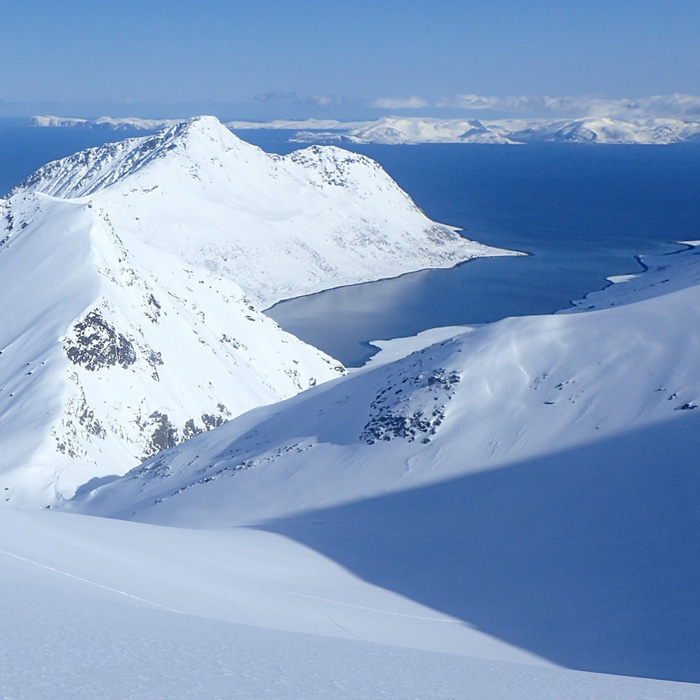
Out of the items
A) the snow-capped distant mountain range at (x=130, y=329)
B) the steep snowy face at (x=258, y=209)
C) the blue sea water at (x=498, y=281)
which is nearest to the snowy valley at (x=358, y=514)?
the snow-capped distant mountain range at (x=130, y=329)

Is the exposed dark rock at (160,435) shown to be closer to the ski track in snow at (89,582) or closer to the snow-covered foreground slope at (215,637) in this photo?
the snow-covered foreground slope at (215,637)

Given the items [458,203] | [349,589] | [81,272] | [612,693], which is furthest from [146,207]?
[612,693]

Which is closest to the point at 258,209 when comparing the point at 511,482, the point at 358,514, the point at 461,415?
the point at 461,415

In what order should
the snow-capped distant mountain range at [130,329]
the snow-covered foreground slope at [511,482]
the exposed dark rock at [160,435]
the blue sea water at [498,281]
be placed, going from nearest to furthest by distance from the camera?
the snow-covered foreground slope at [511,482], the snow-capped distant mountain range at [130,329], the exposed dark rock at [160,435], the blue sea water at [498,281]

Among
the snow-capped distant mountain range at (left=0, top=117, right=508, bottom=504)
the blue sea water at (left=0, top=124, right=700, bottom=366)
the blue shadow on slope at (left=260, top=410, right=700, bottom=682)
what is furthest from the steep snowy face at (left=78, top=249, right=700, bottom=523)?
the blue sea water at (left=0, top=124, right=700, bottom=366)

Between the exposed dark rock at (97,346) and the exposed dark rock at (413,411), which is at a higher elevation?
the exposed dark rock at (413,411)

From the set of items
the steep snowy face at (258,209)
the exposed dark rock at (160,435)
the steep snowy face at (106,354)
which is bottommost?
the exposed dark rock at (160,435)

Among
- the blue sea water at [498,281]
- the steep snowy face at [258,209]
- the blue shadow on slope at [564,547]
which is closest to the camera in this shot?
the blue shadow on slope at [564,547]
